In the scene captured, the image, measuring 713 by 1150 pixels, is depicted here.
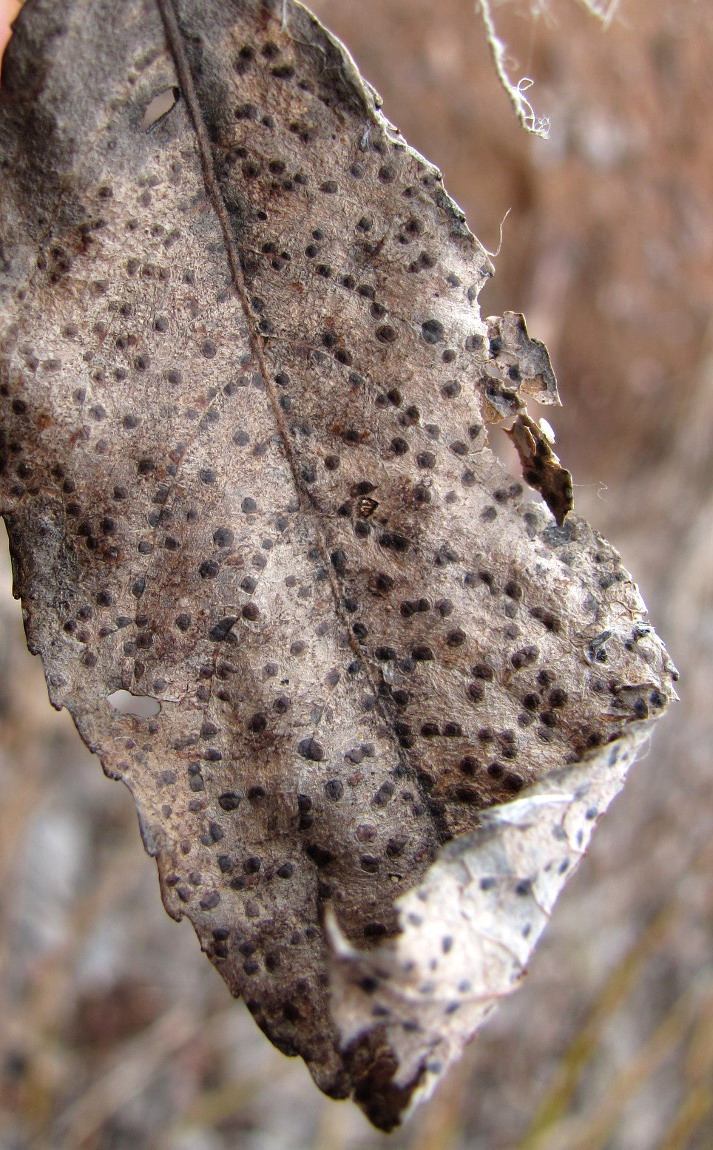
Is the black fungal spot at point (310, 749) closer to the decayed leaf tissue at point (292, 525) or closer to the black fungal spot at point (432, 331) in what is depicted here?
the decayed leaf tissue at point (292, 525)

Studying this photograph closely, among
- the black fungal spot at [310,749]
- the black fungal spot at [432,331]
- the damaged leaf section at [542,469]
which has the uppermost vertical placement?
the black fungal spot at [432,331]

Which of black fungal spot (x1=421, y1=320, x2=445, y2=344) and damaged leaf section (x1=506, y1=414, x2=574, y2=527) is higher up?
black fungal spot (x1=421, y1=320, x2=445, y2=344)

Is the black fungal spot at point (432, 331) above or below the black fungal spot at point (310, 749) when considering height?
above

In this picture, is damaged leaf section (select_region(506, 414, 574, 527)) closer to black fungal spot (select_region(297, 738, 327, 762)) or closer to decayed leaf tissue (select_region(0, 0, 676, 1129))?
decayed leaf tissue (select_region(0, 0, 676, 1129))

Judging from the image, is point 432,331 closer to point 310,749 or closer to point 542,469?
point 542,469

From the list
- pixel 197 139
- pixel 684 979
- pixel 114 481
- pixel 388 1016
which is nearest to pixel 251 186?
pixel 197 139

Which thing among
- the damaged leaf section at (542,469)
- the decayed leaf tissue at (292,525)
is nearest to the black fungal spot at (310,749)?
the decayed leaf tissue at (292,525)

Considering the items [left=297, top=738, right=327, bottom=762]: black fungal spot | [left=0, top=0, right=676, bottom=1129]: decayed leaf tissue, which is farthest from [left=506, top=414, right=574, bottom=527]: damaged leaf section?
[left=297, top=738, right=327, bottom=762]: black fungal spot

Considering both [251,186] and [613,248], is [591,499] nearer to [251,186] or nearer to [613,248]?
[613,248]

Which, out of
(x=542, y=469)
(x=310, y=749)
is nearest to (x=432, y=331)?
(x=542, y=469)
